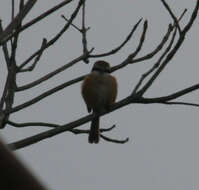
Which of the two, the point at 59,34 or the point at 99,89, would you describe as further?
the point at 99,89

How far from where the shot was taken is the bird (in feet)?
15.4

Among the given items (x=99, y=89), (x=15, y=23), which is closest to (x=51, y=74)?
(x=15, y=23)

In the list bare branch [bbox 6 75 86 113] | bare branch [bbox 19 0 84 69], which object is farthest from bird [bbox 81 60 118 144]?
bare branch [bbox 19 0 84 69]

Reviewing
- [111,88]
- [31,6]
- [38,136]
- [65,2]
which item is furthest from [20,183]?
[111,88]

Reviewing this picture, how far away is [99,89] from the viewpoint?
15.6ft

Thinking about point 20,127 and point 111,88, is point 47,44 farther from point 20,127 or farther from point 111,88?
point 111,88

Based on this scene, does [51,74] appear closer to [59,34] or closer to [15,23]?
[59,34]

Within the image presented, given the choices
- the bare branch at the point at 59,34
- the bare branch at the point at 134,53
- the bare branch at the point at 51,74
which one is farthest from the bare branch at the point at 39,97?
the bare branch at the point at 134,53

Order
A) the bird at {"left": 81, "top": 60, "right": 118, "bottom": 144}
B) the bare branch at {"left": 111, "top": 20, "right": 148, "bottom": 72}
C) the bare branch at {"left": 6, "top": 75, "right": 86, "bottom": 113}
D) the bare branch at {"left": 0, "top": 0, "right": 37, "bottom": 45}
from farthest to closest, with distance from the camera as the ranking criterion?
the bird at {"left": 81, "top": 60, "right": 118, "bottom": 144} < the bare branch at {"left": 111, "top": 20, "right": 148, "bottom": 72} < the bare branch at {"left": 6, "top": 75, "right": 86, "bottom": 113} < the bare branch at {"left": 0, "top": 0, "right": 37, "bottom": 45}

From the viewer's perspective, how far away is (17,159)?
25cm

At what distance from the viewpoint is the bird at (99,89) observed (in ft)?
15.4

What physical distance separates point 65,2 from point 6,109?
82cm

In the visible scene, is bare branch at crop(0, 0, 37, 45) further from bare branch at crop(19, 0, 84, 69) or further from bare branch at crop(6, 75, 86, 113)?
bare branch at crop(6, 75, 86, 113)

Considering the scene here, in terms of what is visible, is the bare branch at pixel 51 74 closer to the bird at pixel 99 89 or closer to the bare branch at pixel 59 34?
the bare branch at pixel 59 34
